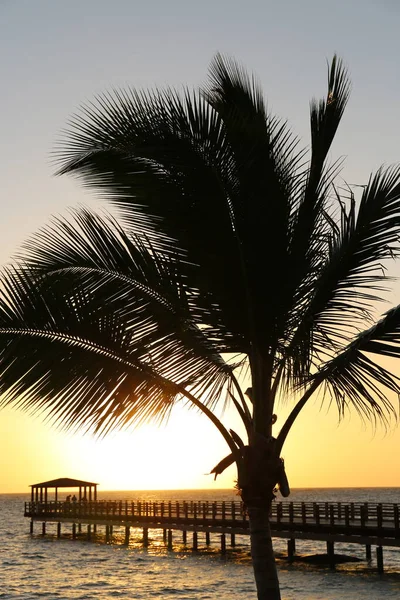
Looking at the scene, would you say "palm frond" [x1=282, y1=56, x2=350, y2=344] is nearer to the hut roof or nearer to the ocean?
the ocean

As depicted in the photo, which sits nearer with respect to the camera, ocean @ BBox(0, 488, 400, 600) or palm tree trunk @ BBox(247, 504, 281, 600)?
palm tree trunk @ BBox(247, 504, 281, 600)

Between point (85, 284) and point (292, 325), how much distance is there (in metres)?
1.90

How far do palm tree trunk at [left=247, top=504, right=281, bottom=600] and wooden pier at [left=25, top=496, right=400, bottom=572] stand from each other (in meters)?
0.23

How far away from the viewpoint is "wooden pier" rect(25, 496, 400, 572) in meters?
30.4

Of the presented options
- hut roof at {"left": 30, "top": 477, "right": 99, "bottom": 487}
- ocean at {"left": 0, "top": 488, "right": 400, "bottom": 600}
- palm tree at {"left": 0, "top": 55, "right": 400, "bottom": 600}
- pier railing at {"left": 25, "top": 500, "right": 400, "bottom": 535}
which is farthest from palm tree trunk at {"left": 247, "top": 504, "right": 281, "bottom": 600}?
hut roof at {"left": 30, "top": 477, "right": 99, "bottom": 487}

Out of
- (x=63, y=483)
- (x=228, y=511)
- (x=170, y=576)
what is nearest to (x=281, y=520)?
(x=170, y=576)

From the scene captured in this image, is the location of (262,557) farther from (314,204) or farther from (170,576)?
(170,576)

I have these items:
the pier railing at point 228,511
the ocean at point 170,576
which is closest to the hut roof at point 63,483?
the pier railing at point 228,511

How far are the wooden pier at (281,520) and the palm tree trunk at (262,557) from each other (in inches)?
9.0

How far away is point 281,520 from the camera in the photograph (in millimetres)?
37438

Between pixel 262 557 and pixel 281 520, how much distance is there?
3189 cm

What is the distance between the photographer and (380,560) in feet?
120

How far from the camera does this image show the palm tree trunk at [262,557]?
22.1 feet

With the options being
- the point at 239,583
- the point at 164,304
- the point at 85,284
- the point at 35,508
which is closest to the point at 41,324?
the point at 85,284
